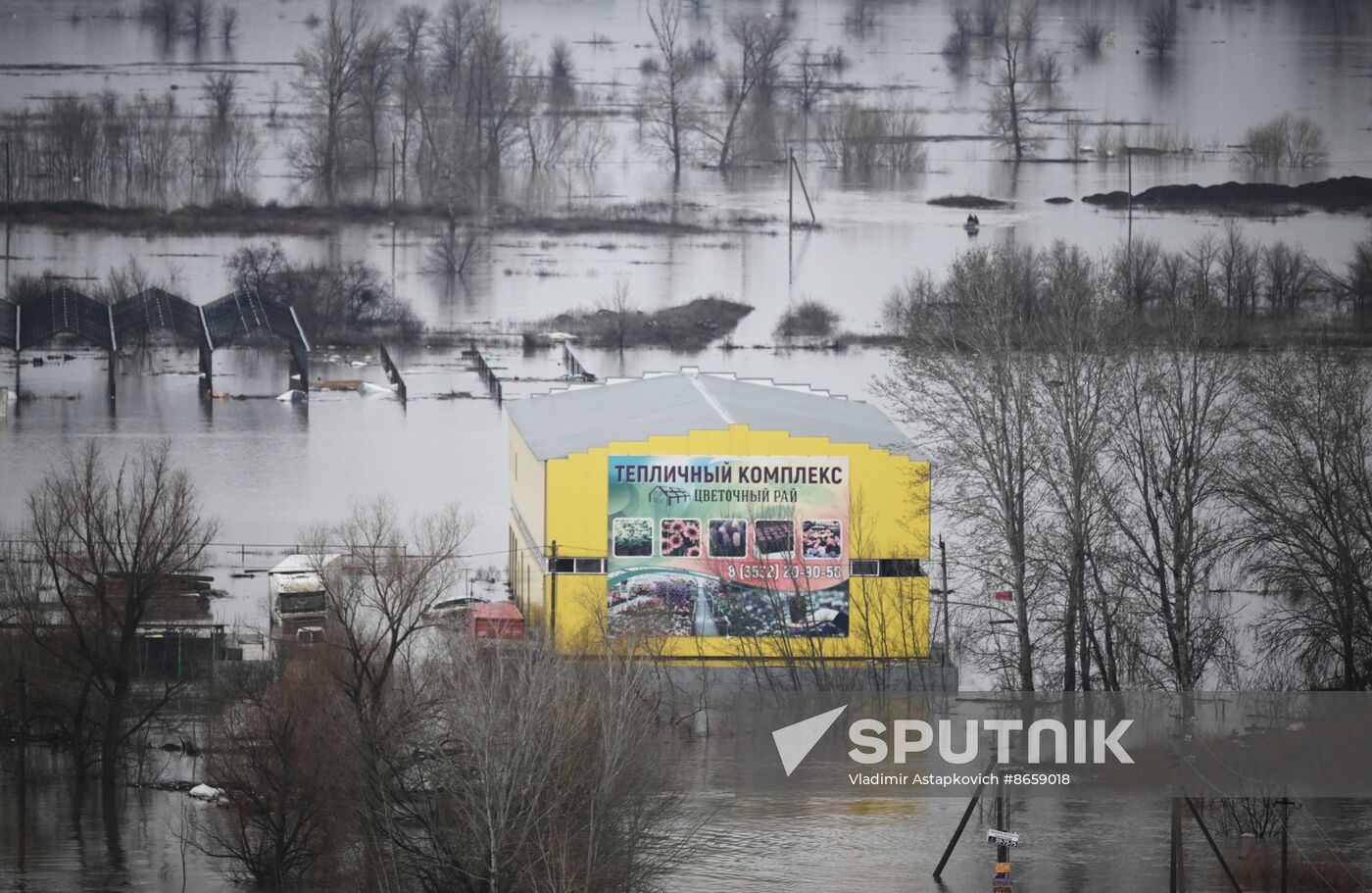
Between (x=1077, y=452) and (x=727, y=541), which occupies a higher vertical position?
(x=1077, y=452)

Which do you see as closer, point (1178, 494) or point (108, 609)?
point (108, 609)

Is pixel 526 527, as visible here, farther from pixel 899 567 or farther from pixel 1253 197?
pixel 1253 197

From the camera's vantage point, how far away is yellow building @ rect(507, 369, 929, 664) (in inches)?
620

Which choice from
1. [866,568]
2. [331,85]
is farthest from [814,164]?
[866,568]

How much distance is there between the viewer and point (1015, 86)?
29.5 meters

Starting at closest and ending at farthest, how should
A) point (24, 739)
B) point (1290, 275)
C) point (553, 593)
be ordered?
point (24, 739) → point (553, 593) → point (1290, 275)

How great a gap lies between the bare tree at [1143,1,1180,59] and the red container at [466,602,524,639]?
17296 millimetres

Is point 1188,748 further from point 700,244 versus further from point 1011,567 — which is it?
point 700,244

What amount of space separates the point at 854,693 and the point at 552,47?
17.0 m

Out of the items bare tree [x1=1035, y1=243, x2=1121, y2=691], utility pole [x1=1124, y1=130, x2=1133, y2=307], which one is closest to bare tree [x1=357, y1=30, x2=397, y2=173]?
utility pole [x1=1124, y1=130, x2=1133, y2=307]

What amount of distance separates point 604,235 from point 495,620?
13.5 m

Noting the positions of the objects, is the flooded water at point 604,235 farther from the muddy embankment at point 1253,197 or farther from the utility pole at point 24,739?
the utility pole at point 24,739

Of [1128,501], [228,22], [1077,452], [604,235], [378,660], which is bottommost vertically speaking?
[378,660]

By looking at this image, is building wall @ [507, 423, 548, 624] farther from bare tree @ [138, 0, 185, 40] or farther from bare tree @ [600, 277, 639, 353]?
bare tree @ [138, 0, 185, 40]
